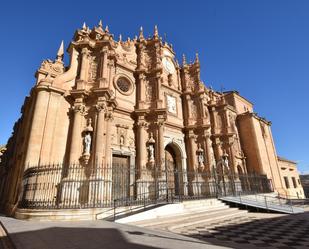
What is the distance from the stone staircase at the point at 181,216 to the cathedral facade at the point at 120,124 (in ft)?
6.98

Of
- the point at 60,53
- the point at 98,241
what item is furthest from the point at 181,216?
the point at 60,53

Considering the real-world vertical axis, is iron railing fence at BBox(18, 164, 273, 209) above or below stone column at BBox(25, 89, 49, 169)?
below

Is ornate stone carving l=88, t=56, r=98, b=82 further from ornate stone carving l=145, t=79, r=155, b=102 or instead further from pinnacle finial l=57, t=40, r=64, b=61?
ornate stone carving l=145, t=79, r=155, b=102

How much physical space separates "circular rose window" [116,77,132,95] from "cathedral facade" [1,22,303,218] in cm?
8

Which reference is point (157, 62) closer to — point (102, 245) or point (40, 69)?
point (40, 69)

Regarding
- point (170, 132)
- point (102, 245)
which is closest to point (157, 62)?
point (170, 132)

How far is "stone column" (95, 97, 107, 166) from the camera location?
11359 mm

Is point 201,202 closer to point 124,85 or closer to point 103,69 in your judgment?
point 103,69

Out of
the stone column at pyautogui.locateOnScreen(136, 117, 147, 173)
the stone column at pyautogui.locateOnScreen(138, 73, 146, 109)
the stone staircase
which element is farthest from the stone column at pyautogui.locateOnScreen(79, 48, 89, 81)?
the stone staircase

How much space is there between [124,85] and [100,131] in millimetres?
5847

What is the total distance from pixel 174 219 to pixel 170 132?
34.5 feet

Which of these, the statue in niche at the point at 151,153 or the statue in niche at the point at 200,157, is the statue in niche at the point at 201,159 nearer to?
the statue in niche at the point at 200,157

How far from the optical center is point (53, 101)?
11.6 metres

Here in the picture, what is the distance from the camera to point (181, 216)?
26.8 feet
